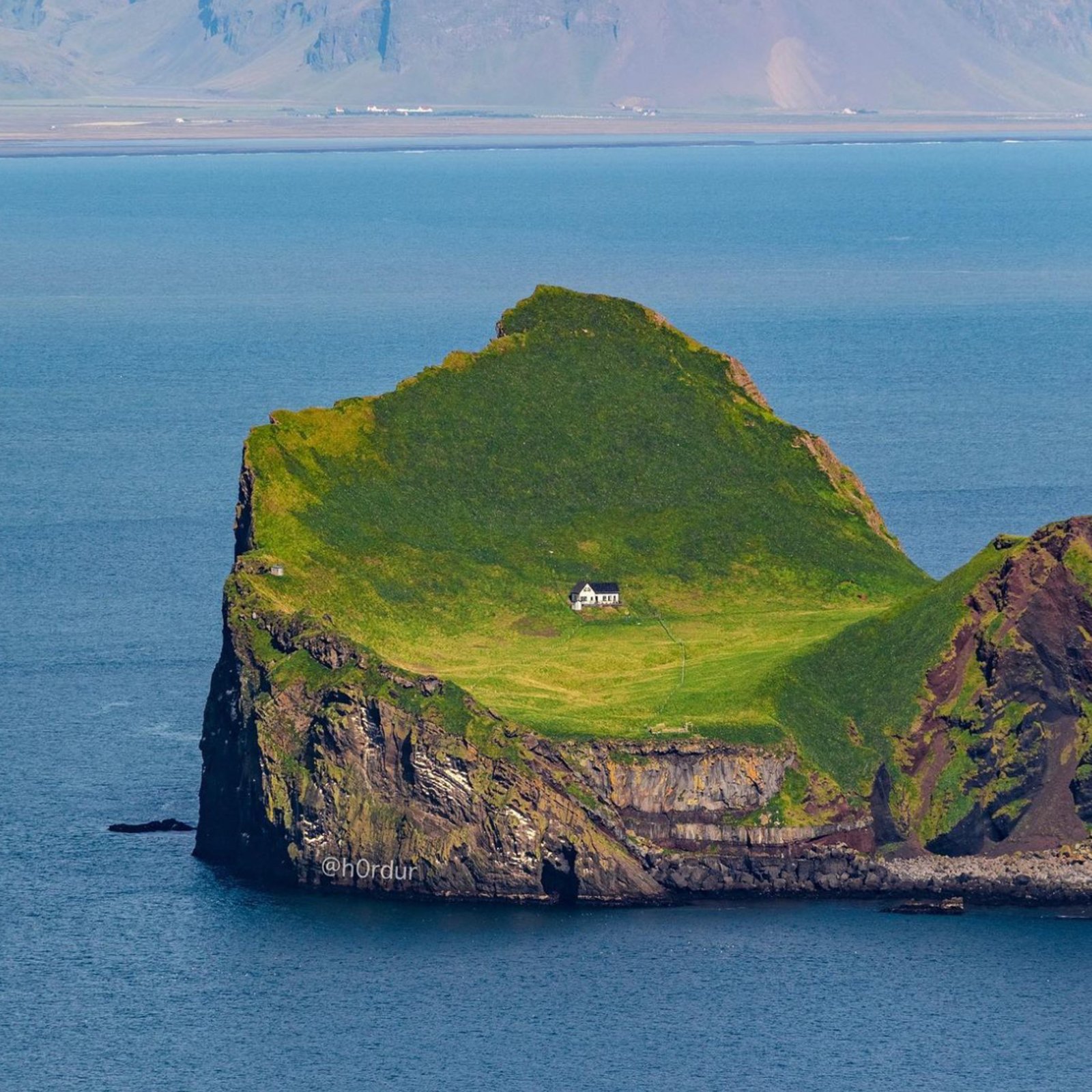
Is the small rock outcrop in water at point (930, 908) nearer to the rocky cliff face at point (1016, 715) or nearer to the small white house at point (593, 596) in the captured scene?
the rocky cliff face at point (1016, 715)

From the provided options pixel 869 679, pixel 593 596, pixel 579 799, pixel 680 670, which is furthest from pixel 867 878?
pixel 593 596

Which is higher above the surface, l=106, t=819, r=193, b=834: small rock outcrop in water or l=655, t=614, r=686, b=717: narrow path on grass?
l=655, t=614, r=686, b=717: narrow path on grass

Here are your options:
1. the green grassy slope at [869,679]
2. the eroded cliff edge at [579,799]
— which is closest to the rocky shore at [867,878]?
the eroded cliff edge at [579,799]

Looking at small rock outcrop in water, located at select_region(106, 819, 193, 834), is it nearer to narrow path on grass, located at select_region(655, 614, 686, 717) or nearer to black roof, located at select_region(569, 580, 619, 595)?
narrow path on grass, located at select_region(655, 614, 686, 717)

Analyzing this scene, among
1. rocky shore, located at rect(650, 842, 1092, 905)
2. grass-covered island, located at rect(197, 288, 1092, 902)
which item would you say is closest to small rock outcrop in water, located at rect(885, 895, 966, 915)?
rocky shore, located at rect(650, 842, 1092, 905)

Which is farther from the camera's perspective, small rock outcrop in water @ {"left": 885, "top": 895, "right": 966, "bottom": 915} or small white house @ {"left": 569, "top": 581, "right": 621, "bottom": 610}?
small white house @ {"left": 569, "top": 581, "right": 621, "bottom": 610}

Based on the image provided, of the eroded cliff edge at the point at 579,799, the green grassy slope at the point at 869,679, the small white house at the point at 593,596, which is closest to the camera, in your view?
the eroded cliff edge at the point at 579,799

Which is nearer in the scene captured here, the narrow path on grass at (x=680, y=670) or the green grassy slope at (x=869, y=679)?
the green grassy slope at (x=869, y=679)
